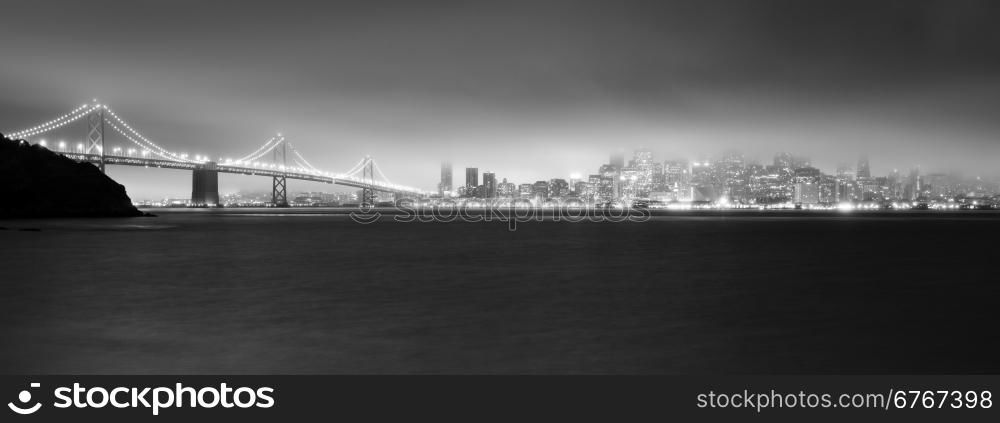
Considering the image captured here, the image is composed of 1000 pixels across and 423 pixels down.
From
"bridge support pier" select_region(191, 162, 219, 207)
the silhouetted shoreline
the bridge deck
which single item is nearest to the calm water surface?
the silhouetted shoreline

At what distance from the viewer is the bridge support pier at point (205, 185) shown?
106875 mm

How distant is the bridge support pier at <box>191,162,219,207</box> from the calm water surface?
283ft

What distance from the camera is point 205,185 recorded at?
11131 centimetres

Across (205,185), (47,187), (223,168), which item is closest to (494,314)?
(47,187)

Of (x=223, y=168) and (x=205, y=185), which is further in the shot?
(x=205, y=185)

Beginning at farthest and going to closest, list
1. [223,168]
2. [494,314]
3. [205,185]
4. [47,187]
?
[205,185] < [223,168] < [47,187] < [494,314]

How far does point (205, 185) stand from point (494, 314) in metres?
109

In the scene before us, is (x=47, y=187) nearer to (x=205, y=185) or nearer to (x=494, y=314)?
(x=205, y=185)

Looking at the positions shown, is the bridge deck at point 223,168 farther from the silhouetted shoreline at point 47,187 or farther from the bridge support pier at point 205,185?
the silhouetted shoreline at point 47,187

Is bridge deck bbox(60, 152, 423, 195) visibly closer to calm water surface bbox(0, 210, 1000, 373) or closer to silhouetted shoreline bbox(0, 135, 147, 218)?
silhouetted shoreline bbox(0, 135, 147, 218)

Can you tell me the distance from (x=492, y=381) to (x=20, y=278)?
597 inches

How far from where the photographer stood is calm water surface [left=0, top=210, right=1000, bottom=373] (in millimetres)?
8328

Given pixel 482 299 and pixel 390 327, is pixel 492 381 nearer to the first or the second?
pixel 390 327

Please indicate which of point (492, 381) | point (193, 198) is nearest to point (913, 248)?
point (492, 381)
